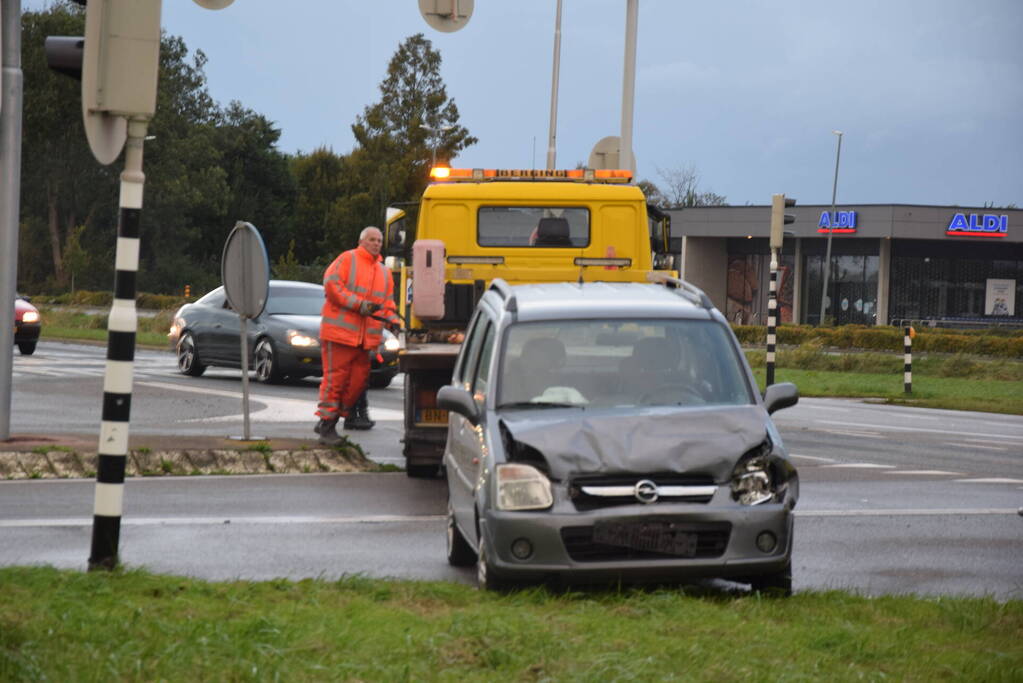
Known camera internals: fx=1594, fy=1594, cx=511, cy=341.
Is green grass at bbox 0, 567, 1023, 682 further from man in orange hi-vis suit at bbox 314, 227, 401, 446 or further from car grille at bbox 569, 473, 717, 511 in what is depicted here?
man in orange hi-vis suit at bbox 314, 227, 401, 446

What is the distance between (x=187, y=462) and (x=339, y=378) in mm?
1724

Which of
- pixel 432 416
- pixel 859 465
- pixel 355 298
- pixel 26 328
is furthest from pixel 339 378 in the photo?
pixel 26 328

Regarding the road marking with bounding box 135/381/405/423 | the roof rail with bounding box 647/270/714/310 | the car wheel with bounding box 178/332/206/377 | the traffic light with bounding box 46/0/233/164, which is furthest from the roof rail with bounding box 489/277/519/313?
the car wheel with bounding box 178/332/206/377

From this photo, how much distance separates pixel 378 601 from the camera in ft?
23.0

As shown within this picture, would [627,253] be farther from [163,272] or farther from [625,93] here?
[163,272]

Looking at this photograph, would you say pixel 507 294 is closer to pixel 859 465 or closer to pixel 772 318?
pixel 859 465

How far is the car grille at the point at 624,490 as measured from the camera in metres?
7.34

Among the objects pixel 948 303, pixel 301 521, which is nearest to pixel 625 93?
pixel 301 521

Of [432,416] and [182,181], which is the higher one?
[182,181]

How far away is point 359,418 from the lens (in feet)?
56.6

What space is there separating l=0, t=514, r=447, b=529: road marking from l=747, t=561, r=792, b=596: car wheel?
11.2ft

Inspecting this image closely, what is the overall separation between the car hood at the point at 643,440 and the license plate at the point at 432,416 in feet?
15.9

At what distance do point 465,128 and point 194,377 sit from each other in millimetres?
61050

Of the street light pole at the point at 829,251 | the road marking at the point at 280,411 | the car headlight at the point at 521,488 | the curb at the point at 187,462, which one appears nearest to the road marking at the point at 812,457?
the curb at the point at 187,462
